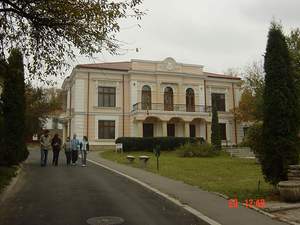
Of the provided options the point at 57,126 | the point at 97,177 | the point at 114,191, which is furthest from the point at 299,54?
the point at 57,126

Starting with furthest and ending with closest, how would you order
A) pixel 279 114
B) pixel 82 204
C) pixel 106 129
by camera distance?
pixel 106 129 < pixel 279 114 < pixel 82 204

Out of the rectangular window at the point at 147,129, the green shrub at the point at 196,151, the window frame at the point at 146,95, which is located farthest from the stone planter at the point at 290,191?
the window frame at the point at 146,95

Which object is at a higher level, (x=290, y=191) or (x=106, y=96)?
(x=106, y=96)

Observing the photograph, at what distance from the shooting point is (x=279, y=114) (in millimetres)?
12445

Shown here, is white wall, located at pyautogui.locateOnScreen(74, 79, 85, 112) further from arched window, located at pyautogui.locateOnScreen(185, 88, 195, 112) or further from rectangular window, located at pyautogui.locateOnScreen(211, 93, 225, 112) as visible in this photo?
rectangular window, located at pyautogui.locateOnScreen(211, 93, 225, 112)

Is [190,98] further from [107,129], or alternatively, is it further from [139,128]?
[107,129]

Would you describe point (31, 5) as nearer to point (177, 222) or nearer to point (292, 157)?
point (177, 222)

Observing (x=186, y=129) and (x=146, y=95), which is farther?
(x=146, y=95)

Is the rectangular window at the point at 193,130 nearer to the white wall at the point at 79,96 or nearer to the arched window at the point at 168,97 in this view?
the arched window at the point at 168,97

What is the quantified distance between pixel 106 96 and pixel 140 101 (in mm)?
3688

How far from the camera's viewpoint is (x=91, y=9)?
1105cm

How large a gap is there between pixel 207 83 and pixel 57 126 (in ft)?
127

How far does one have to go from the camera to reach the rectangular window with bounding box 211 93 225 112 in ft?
169

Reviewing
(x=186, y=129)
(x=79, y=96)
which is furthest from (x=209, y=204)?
(x=186, y=129)
